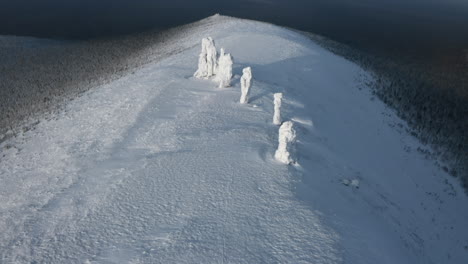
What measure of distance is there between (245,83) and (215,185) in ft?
39.4

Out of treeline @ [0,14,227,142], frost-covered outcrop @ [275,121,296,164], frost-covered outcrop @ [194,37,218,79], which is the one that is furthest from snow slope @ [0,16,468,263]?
treeline @ [0,14,227,142]

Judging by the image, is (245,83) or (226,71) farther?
(226,71)

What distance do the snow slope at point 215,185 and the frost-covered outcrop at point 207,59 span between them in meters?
1.18

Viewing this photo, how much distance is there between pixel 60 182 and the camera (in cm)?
1938

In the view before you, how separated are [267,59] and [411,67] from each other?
33173mm

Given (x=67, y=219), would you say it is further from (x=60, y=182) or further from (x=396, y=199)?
(x=396, y=199)

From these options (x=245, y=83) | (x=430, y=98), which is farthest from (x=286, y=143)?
(x=430, y=98)

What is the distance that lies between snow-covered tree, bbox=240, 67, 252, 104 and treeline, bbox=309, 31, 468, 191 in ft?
58.6

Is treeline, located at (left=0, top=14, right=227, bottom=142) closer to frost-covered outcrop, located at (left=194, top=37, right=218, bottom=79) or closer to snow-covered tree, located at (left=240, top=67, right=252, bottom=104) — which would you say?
frost-covered outcrop, located at (left=194, top=37, right=218, bottom=79)

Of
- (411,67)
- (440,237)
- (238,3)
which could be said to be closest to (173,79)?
(440,237)

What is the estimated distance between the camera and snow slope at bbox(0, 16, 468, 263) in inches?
575

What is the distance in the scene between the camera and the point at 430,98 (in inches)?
1805

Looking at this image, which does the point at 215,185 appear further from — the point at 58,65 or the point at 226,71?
the point at 58,65

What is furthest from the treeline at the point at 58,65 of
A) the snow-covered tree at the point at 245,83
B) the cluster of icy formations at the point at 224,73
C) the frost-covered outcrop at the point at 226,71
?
the snow-covered tree at the point at 245,83
